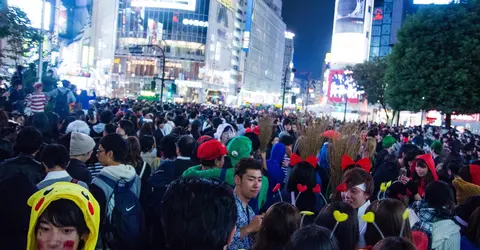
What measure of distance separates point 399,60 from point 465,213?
93.8 feet

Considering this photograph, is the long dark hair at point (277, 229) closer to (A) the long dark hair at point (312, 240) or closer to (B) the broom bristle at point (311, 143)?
(A) the long dark hair at point (312, 240)

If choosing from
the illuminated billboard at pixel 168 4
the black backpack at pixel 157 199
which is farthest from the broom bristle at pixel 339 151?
the illuminated billboard at pixel 168 4

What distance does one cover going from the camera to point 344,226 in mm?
3279

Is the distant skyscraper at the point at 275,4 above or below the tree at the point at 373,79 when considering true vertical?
above

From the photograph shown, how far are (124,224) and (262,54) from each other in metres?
112

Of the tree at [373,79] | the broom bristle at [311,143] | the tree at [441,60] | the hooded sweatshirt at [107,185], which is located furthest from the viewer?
the tree at [373,79]

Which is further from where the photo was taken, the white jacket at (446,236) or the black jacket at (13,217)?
the white jacket at (446,236)

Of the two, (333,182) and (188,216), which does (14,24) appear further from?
(188,216)

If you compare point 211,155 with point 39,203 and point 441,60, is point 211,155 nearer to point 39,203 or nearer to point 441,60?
point 39,203

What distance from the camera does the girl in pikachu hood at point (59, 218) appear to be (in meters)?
2.21

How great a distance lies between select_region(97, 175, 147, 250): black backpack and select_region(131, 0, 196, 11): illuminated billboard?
73745 mm

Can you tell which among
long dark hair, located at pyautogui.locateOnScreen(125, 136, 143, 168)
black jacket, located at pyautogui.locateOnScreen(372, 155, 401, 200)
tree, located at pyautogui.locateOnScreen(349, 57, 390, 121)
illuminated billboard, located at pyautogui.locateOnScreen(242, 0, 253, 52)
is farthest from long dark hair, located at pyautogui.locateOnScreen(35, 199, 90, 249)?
illuminated billboard, located at pyautogui.locateOnScreen(242, 0, 253, 52)

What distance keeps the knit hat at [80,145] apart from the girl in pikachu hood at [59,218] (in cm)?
258

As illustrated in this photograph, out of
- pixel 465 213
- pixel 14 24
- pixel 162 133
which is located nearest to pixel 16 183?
pixel 465 213
